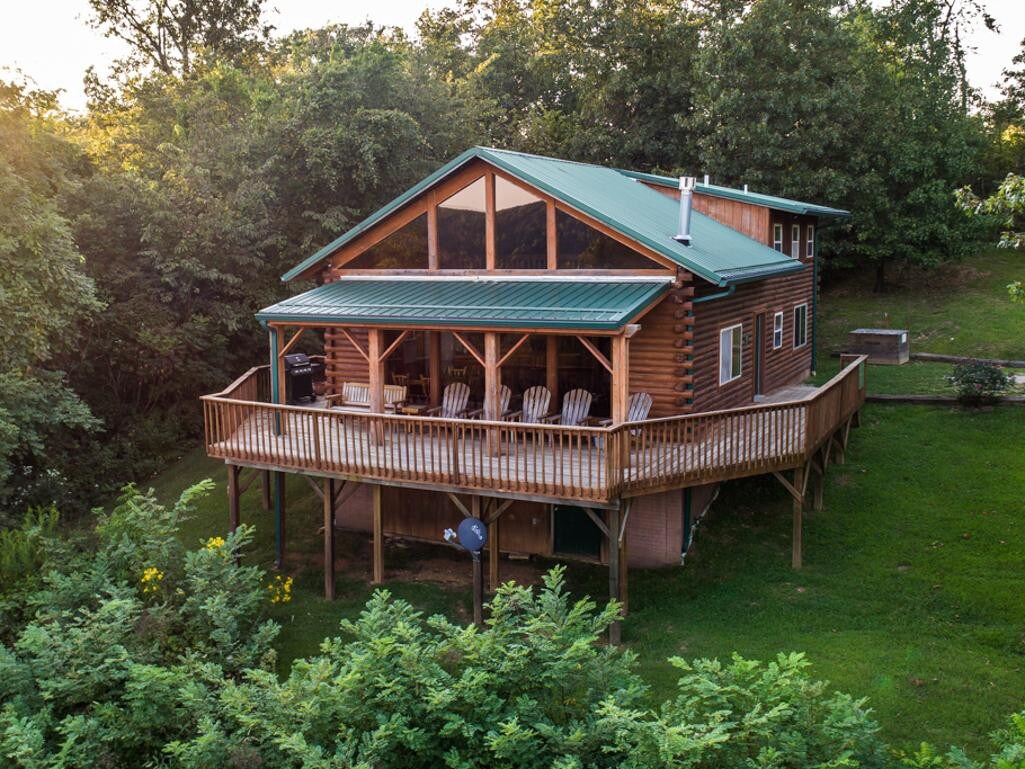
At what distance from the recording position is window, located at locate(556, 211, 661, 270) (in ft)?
49.8

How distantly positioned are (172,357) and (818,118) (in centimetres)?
2187

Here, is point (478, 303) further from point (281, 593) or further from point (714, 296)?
point (281, 593)

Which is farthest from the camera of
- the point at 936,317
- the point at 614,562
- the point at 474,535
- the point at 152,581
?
the point at 936,317

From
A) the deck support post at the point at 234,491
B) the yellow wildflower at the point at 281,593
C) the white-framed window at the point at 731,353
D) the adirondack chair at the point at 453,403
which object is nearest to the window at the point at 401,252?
the adirondack chair at the point at 453,403

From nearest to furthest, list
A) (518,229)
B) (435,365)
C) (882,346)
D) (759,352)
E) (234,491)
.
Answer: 1. (518,229)
2. (234,491)
3. (435,365)
4. (759,352)
5. (882,346)

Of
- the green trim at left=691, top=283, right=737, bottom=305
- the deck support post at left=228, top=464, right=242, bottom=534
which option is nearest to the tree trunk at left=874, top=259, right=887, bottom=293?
the green trim at left=691, top=283, right=737, bottom=305

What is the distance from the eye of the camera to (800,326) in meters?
22.9

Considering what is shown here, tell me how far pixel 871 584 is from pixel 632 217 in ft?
24.2

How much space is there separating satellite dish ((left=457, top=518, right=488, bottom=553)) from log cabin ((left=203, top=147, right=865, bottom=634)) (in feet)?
0.65

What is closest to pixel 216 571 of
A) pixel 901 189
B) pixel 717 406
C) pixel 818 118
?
pixel 717 406

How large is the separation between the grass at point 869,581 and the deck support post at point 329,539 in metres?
0.27

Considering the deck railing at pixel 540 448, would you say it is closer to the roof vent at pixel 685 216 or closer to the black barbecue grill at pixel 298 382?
the black barbecue grill at pixel 298 382

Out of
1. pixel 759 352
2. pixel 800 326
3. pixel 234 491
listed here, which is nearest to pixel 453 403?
pixel 234 491

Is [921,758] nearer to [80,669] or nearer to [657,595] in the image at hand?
[657,595]
